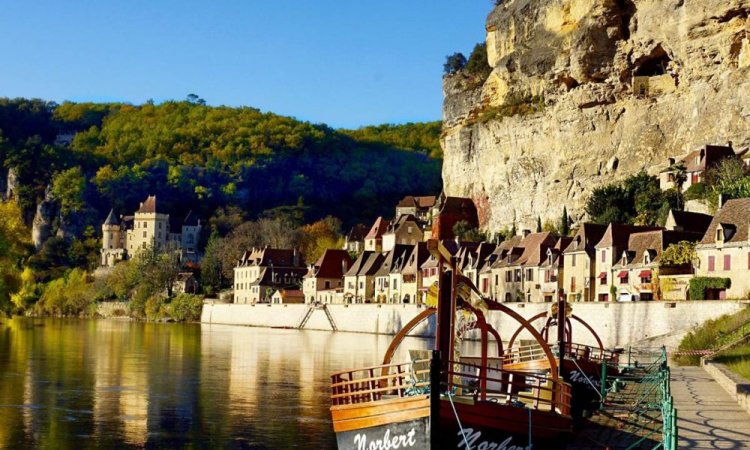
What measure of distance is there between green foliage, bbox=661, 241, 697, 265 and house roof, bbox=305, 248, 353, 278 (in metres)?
53.0

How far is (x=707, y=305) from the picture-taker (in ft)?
148

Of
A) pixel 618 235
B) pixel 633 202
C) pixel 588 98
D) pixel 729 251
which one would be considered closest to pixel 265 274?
pixel 588 98

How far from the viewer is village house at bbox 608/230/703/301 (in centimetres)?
5566

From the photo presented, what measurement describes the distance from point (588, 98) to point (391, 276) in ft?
76.0

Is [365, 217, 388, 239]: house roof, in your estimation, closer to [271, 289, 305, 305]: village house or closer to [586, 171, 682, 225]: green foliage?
[271, 289, 305, 305]: village house

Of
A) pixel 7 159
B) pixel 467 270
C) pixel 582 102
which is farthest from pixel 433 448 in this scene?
pixel 7 159

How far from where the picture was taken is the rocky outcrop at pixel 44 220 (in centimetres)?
17700

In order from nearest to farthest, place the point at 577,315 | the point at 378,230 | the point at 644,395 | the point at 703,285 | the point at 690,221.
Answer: the point at 644,395 → the point at 703,285 → the point at 577,315 → the point at 690,221 → the point at 378,230

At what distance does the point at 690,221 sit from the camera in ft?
205

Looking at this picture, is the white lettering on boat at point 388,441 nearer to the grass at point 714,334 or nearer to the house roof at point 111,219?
the grass at point 714,334

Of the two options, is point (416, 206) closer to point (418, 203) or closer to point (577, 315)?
point (418, 203)

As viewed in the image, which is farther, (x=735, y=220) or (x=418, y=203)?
(x=418, y=203)

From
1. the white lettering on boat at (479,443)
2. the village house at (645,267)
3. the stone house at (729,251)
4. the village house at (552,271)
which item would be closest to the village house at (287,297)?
the village house at (552,271)

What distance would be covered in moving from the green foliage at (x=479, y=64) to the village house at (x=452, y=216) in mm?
15477
